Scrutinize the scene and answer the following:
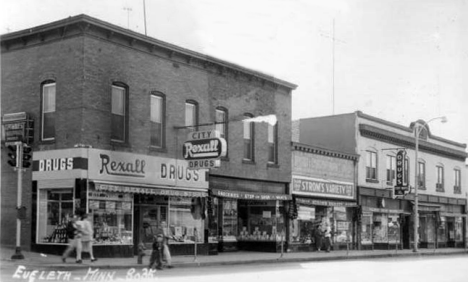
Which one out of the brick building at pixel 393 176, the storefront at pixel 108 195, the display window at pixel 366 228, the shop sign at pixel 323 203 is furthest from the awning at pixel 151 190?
the display window at pixel 366 228

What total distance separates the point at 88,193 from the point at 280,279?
7.99 m

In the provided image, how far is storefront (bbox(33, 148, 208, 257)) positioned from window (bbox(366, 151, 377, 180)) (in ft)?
57.6

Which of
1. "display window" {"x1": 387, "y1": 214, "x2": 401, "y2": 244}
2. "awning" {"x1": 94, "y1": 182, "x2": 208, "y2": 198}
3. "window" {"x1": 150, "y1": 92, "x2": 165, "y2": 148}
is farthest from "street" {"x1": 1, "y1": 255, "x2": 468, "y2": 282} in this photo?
"display window" {"x1": 387, "y1": 214, "x2": 401, "y2": 244}

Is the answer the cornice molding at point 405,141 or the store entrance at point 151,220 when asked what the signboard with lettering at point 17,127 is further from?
the cornice molding at point 405,141

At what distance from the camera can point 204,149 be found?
25.6 m

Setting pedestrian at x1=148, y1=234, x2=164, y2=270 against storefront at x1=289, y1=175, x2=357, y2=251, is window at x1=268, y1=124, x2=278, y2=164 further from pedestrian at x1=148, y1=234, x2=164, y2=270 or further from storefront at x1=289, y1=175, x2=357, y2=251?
pedestrian at x1=148, y1=234, x2=164, y2=270

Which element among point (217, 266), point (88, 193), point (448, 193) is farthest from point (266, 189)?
point (448, 193)

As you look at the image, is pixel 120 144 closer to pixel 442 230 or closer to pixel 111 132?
pixel 111 132

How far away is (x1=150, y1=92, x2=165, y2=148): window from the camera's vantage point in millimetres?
25797

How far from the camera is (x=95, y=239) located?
75.7ft

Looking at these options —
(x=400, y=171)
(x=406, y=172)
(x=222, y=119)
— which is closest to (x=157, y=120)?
(x=222, y=119)

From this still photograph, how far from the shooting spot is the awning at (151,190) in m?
23.0

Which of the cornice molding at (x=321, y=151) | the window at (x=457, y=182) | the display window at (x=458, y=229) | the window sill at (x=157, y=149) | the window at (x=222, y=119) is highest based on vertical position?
the window at (x=222, y=119)

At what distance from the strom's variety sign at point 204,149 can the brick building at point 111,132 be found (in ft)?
1.86
